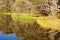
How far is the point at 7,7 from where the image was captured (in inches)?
1421

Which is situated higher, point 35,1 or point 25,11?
point 35,1

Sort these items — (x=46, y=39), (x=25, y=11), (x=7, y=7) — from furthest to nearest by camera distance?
(x=7, y=7) → (x=25, y=11) → (x=46, y=39)

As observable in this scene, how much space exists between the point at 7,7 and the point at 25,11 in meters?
12.6

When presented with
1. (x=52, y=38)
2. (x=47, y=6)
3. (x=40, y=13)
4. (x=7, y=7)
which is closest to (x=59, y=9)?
(x=47, y=6)

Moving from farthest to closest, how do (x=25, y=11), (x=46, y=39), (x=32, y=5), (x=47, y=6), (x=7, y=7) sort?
(x=7, y=7) < (x=25, y=11) < (x=32, y=5) < (x=47, y=6) < (x=46, y=39)

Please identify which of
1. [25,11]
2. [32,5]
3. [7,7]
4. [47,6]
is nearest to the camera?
[47,6]

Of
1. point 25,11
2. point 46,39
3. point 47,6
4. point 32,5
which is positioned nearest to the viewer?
point 46,39

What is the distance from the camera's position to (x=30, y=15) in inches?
903

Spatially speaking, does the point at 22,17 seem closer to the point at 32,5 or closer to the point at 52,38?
the point at 32,5

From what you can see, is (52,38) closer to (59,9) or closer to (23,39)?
(23,39)

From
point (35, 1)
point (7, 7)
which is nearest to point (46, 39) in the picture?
point (35, 1)

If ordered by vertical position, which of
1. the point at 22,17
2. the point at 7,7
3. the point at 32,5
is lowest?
the point at 7,7

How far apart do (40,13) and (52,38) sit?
33.6 feet

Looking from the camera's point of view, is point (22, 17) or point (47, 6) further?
point (22, 17)
